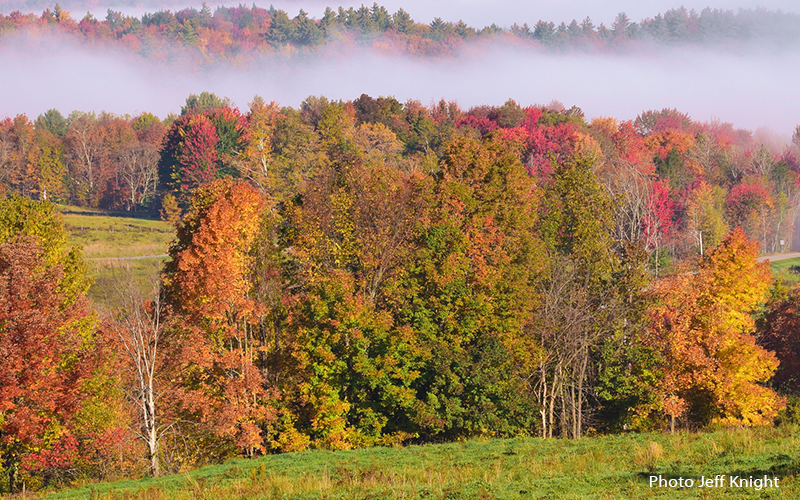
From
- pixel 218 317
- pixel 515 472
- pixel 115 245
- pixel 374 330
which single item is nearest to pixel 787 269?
pixel 374 330

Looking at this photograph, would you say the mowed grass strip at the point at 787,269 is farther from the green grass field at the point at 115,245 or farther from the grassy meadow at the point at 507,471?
the green grass field at the point at 115,245

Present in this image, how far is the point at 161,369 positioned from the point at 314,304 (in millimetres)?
9090

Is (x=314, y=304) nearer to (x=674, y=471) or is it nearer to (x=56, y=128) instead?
(x=674, y=471)

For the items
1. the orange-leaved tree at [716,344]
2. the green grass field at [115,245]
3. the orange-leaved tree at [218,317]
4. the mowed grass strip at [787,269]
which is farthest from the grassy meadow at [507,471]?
the mowed grass strip at [787,269]

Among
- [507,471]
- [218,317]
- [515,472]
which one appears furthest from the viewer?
[218,317]

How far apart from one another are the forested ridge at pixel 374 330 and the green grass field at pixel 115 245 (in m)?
25.4

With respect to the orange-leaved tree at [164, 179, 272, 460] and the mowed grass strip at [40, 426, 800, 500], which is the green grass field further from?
the mowed grass strip at [40, 426, 800, 500]

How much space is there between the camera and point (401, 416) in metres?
37.7

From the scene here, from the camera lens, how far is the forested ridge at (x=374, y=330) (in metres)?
31.7

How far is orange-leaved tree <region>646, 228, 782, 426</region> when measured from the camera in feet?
133

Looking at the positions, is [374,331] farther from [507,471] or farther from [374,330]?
[507,471]

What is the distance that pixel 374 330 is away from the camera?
121 feet

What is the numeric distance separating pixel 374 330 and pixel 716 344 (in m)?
19.9

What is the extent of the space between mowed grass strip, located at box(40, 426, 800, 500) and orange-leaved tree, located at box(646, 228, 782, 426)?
18.1 meters
